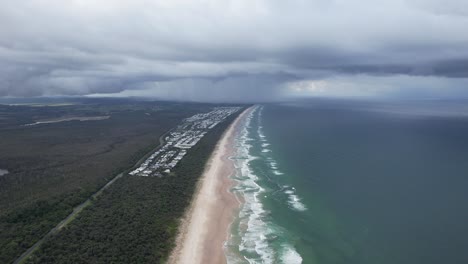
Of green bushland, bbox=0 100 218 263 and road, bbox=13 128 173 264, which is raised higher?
green bushland, bbox=0 100 218 263

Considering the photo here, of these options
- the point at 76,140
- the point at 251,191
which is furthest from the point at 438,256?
the point at 76,140

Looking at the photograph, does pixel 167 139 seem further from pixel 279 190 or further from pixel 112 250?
pixel 112 250

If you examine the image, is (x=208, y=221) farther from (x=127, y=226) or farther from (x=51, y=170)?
(x=51, y=170)

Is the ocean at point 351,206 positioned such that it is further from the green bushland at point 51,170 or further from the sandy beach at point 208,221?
the green bushland at point 51,170

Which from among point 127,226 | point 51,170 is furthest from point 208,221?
point 51,170

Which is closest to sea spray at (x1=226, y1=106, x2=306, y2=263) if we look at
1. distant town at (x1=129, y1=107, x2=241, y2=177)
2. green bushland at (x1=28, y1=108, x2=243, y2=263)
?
green bushland at (x1=28, y1=108, x2=243, y2=263)

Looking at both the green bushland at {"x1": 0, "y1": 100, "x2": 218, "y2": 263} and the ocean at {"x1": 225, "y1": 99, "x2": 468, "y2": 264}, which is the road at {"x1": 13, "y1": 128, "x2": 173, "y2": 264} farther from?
the ocean at {"x1": 225, "y1": 99, "x2": 468, "y2": 264}
